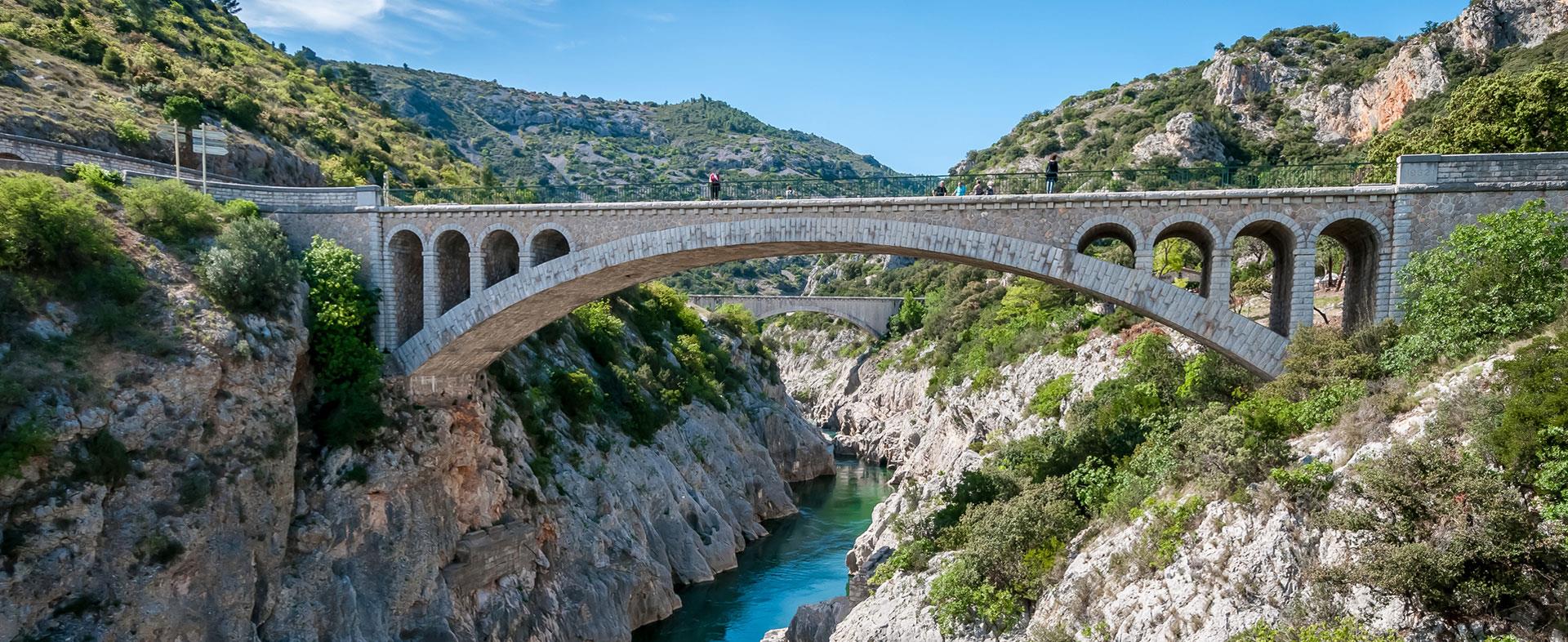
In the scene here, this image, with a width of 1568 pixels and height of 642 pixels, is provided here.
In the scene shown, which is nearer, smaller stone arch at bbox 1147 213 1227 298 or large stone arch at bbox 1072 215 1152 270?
smaller stone arch at bbox 1147 213 1227 298

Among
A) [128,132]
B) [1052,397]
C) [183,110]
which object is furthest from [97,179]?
[1052,397]

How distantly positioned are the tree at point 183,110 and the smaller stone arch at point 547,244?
52.0 feet

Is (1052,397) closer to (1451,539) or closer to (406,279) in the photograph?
(1451,539)

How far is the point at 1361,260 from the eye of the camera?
19906 millimetres

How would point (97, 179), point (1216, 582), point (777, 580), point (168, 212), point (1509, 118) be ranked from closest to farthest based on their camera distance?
1. point (1216, 582)
2. point (97, 179)
3. point (168, 212)
4. point (1509, 118)
5. point (777, 580)

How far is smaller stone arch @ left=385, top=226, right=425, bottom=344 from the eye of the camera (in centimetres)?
2498

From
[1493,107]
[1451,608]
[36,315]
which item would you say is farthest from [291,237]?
[1493,107]

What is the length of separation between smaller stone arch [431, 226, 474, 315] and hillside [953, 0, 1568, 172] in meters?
34.1

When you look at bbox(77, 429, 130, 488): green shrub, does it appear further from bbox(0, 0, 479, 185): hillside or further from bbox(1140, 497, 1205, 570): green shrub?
bbox(1140, 497, 1205, 570): green shrub

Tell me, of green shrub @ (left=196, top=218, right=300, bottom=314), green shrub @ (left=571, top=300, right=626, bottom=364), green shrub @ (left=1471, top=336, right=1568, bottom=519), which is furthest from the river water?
green shrub @ (left=1471, top=336, right=1568, bottom=519)

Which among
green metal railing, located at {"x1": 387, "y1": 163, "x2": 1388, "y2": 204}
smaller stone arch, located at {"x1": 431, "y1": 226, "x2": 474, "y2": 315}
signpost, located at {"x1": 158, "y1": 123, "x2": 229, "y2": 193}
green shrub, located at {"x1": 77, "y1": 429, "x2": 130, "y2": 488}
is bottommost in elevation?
green shrub, located at {"x1": 77, "y1": 429, "x2": 130, "y2": 488}

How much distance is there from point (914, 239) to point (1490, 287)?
10758 millimetres

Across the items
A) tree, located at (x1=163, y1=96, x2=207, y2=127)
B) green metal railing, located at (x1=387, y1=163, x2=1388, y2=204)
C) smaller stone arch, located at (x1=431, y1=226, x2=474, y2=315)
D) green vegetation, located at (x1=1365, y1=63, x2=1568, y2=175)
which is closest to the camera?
green metal railing, located at (x1=387, y1=163, x2=1388, y2=204)

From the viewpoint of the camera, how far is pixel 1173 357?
26.3 metres
